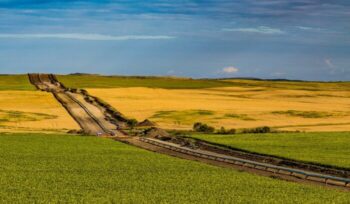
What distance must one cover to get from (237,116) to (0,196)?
2805 inches

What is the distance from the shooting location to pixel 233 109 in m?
110

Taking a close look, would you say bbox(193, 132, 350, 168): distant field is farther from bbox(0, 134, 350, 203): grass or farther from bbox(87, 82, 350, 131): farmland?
bbox(87, 82, 350, 131): farmland

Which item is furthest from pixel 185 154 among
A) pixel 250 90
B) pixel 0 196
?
pixel 250 90

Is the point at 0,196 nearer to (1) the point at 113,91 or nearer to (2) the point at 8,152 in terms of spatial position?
(2) the point at 8,152

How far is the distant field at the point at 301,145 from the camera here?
49769mm

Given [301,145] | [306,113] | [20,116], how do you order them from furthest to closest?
[306,113], [20,116], [301,145]

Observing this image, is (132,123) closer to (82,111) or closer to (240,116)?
(82,111)

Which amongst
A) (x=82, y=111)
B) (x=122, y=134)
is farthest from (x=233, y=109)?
(x=122, y=134)

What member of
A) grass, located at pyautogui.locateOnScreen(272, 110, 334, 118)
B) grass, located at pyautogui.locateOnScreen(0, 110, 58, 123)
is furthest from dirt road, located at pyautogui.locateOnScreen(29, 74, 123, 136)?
grass, located at pyautogui.locateOnScreen(272, 110, 334, 118)

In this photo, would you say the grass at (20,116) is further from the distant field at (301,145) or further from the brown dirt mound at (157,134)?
the distant field at (301,145)

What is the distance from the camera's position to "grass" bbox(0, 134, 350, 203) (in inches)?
1200

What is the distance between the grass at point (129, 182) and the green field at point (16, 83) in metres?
103

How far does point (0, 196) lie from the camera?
98.4 feet

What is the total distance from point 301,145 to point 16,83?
122 meters
